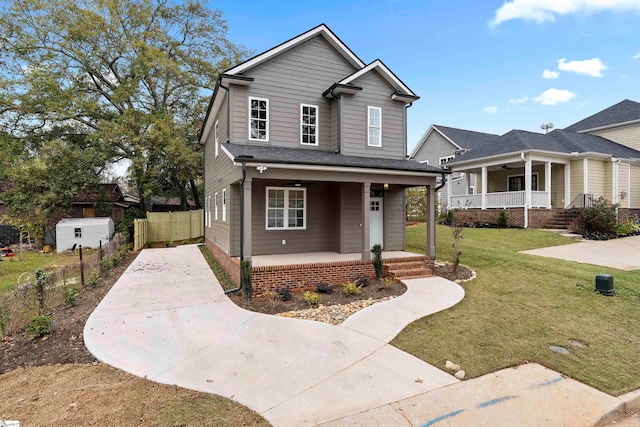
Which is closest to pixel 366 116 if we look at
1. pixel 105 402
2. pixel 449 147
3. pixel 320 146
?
pixel 320 146

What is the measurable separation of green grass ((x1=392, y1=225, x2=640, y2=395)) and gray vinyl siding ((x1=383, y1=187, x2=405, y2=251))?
2844 millimetres

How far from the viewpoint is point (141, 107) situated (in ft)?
73.2

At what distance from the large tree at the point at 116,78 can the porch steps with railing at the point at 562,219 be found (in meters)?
20.6

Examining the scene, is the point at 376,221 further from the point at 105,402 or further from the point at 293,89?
the point at 105,402

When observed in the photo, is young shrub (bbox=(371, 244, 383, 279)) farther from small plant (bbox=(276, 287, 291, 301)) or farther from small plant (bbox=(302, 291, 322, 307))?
small plant (bbox=(276, 287, 291, 301))

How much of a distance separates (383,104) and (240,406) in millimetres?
10489

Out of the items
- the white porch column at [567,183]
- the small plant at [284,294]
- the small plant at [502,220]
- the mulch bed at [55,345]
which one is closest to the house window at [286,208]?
the small plant at [284,294]

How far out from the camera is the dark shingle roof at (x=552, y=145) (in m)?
17.6

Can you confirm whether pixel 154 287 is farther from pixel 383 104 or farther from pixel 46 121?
pixel 46 121

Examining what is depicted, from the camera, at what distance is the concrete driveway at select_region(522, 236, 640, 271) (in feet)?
33.7

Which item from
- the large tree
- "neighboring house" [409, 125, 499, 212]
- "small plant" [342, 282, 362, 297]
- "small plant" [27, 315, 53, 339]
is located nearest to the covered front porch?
"neighboring house" [409, 125, 499, 212]

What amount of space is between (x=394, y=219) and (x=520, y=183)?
14332 mm

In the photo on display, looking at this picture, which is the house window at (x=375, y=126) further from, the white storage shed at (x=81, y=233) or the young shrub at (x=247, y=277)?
the white storage shed at (x=81, y=233)

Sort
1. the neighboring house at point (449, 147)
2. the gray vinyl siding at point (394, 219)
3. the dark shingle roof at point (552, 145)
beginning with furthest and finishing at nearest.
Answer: the neighboring house at point (449, 147)
the dark shingle roof at point (552, 145)
the gray vinyl siding at point (394, 219)
